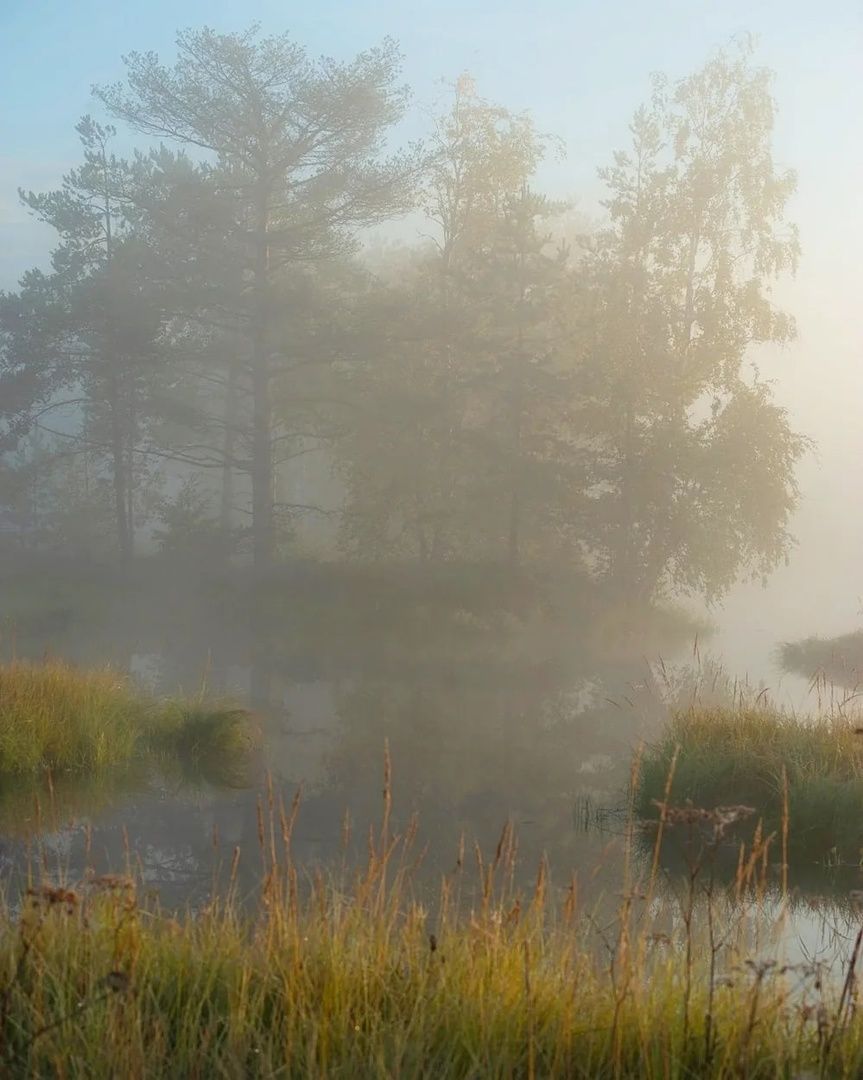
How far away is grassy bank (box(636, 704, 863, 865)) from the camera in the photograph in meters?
8.84

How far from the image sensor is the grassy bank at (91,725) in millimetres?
10422

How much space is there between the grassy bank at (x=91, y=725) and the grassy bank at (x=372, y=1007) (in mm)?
5736

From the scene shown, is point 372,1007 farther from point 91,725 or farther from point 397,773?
point 91,725

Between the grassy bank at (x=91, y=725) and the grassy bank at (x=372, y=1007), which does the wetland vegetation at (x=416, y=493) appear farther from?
the grassy bank at (x=372, y=1007)

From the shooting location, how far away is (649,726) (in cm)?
1444

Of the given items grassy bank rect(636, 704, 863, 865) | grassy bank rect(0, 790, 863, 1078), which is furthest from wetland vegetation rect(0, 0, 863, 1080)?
grassy bank rect(0, 790, 863, 1078)

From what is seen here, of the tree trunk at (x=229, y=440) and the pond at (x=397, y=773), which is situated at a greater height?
the tree trunk at (x=229, y=440)

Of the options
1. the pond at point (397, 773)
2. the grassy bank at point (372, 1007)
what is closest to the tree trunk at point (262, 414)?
the pond at point (397, 773)

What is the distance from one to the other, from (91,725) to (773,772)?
5.84 m

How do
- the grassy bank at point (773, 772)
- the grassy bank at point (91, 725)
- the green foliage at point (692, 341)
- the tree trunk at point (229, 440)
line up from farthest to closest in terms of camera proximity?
the tree trunk at point (229, 440) < the green foliage at point (692, 341) < the grassy bank at point (91, 725) < the grassy bank at point (773, 772)

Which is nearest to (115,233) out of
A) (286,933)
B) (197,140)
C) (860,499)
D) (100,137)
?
(100,137)

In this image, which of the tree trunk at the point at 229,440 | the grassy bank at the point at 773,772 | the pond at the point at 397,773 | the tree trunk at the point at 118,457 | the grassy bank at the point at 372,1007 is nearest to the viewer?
the grassy bank at the point at 372,1007

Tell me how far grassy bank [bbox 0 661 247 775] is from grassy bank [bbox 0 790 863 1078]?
18.8ft

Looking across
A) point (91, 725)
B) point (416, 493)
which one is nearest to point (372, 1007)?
point (91, 725)
